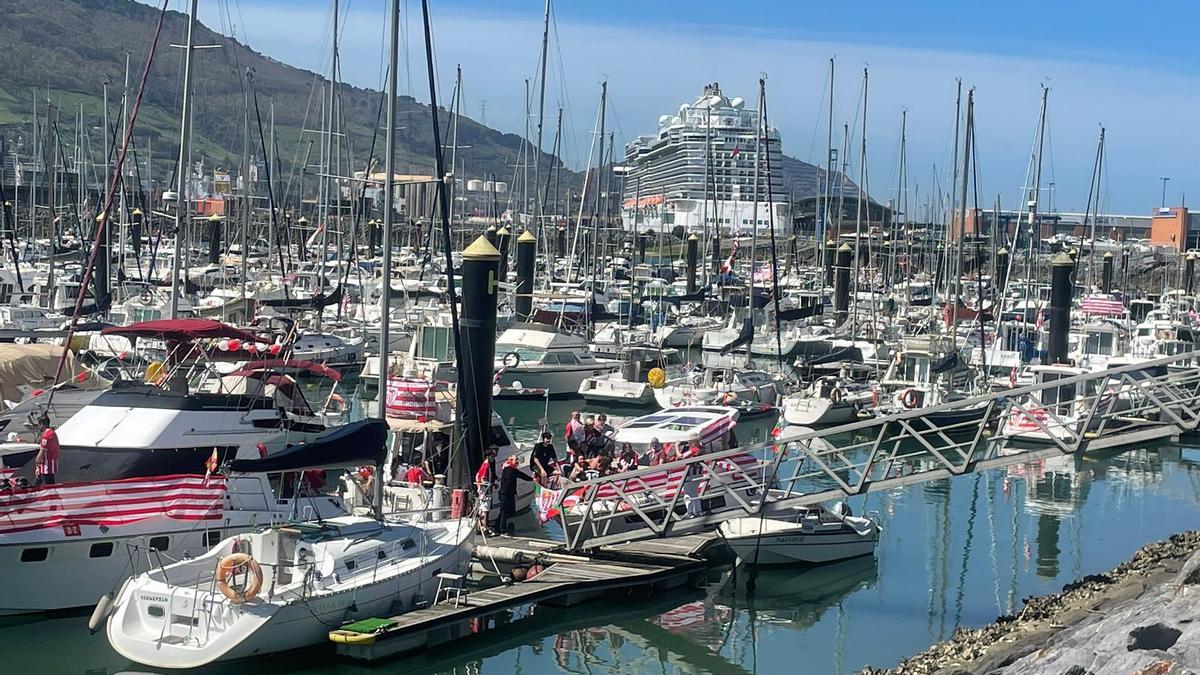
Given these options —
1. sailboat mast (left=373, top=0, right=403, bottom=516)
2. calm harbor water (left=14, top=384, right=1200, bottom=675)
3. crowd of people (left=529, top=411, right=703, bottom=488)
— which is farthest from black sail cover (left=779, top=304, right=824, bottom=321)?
sailboat mast (left=373, top=0, right=403, bottom=516)

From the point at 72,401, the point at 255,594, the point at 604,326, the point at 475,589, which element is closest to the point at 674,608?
the point at 475,589

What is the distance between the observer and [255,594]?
1898cm

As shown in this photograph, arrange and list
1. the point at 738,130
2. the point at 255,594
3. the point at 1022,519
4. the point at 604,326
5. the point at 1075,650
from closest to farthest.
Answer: the point at 1075,650, the point at 255,594, the point at 1022,519, the point at 604,326, the point at 738,130

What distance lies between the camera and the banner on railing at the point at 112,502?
68.6 feet

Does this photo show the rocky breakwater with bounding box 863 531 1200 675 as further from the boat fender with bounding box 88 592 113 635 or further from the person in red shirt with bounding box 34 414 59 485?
the person in red shirt with bounding box 34 414 59 485

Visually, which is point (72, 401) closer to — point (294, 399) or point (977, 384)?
point (294, 399)

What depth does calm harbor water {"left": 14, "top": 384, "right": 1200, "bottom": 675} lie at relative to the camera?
2095 cm

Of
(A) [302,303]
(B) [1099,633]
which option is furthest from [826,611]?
(A) [302,303]

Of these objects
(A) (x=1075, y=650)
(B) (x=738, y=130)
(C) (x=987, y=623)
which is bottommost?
(C) (x=987, y=623)

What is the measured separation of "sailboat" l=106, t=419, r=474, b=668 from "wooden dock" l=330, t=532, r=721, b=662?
0.46 m

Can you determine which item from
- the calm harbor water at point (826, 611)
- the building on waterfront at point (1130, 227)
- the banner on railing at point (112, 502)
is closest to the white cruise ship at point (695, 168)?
the building on waterfront at point (1130, 227)

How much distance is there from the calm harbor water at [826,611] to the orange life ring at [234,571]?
1265 millimetres

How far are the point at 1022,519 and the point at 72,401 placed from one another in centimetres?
2084

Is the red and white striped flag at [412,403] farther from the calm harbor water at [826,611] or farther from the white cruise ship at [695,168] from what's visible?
the white cruise ship at [695,168]
